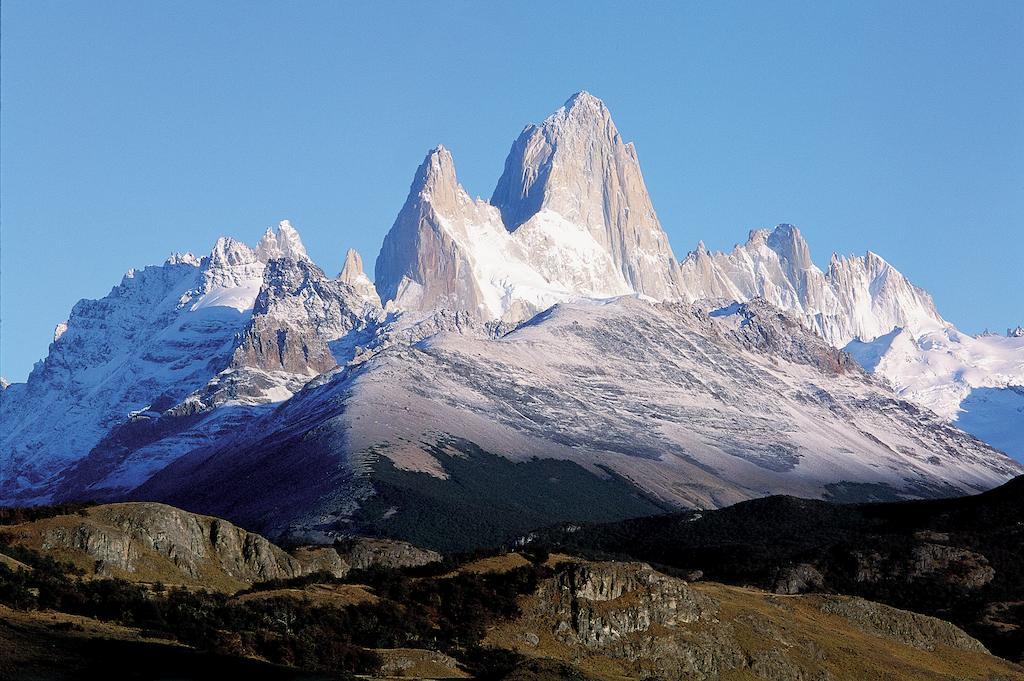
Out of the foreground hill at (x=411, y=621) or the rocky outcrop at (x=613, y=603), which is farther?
the rocky outcrop at (x=613, y=603)

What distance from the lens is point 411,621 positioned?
13362 cm

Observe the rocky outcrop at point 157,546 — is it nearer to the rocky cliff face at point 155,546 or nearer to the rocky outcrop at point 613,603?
the rocky cliff face at point 155,546

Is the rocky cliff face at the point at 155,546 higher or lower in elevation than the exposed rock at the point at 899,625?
lower

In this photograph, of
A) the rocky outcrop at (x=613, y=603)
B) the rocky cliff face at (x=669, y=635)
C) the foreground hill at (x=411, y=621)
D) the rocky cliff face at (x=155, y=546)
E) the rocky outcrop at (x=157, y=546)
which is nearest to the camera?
the foreground hill at (x=411, y=621)

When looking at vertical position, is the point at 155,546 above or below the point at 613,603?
below

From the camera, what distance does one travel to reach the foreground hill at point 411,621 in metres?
113

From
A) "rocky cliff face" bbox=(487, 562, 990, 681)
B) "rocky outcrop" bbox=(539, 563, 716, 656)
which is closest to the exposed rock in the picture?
"rocky cliff face" bbox=(487, 562, 990, 681)

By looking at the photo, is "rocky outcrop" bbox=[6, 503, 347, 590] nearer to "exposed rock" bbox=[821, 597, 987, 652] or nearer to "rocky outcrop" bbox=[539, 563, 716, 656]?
"rocky outcrop" bbox=[539, 563, 716, 656]

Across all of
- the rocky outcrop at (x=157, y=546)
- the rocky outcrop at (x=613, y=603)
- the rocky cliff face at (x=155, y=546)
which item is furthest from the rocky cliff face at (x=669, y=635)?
the rocky outcrop at (x=157, y=546)

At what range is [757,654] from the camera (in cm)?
14375

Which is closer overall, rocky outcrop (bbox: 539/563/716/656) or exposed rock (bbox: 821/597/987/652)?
rocky outcrop (bbox: 539/563/716/656)

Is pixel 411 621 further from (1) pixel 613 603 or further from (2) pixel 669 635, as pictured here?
(2) pixel 669 635

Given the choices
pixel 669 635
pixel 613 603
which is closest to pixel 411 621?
pixel 613 603

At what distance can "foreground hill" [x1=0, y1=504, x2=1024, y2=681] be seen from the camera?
371ft
